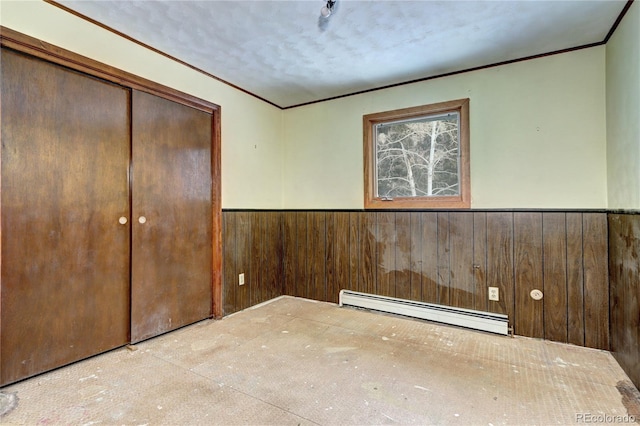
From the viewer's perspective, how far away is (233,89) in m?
2.99

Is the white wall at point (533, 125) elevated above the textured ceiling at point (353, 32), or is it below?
below

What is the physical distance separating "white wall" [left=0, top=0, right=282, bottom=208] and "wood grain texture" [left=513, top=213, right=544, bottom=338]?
2.37 meters

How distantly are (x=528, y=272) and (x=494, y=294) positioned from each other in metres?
0.30

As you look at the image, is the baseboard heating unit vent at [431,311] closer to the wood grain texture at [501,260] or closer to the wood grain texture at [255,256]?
the wood grain texture at [501,260]

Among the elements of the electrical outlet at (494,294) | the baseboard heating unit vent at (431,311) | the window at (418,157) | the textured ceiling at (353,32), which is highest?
the textured ceiling at (353,32)

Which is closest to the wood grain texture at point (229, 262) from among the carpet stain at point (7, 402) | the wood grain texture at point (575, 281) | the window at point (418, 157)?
the window at point (418, 157)

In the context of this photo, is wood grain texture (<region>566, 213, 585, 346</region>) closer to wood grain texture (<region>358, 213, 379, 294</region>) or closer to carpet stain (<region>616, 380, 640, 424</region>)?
carpet stain (<region>616, 380, 640, 424</region>)

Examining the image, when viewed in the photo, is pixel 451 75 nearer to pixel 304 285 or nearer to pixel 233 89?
pixel 233 89

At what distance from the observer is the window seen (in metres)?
2.70

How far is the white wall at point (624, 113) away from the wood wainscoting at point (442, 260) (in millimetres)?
358

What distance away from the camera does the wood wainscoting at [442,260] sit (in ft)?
7.38

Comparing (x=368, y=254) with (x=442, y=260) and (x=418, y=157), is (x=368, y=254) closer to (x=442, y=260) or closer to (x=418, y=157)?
(x=442, y=260)

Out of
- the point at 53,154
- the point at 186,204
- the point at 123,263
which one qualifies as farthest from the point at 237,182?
the point at 53,154

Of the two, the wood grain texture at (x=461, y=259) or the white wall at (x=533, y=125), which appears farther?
the wood grain texture at (x=461, y=259)
